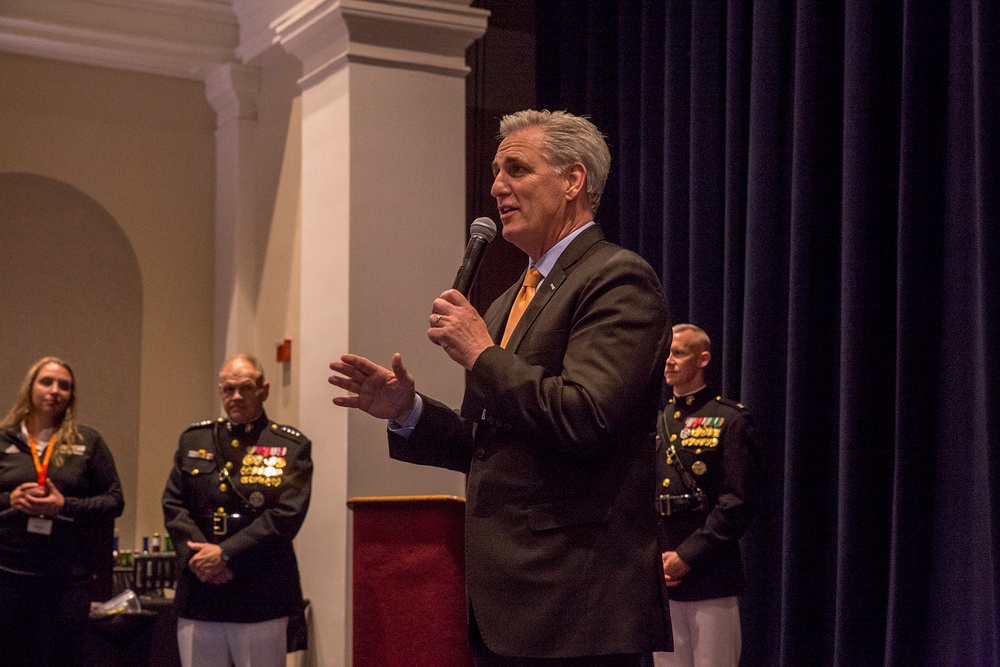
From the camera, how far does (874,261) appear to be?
14.0 ft

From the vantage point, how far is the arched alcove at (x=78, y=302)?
6.89 m

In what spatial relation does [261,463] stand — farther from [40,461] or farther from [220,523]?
[40,461]

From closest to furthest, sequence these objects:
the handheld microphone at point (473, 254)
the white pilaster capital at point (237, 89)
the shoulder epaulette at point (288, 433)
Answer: the handheld microphone at point (473, 254) < the shoulder epaulette at point (288, 433) < the white pilaster capital at point (237, 89)

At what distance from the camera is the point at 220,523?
177 inches

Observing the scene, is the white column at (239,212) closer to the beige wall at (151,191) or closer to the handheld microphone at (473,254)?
the beige wall at (151,191)

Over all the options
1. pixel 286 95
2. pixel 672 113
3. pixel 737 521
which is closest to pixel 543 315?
pixel 737 521

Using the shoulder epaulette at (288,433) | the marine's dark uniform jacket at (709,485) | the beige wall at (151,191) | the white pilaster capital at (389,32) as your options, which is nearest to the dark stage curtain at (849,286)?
the marine's dark uniform jacket at (709,485)

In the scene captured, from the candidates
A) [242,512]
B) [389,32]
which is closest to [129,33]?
[389,32]

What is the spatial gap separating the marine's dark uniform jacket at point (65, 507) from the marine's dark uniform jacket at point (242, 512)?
2.10 feet

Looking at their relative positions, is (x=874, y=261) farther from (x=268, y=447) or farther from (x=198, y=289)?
(x=198, y=289)

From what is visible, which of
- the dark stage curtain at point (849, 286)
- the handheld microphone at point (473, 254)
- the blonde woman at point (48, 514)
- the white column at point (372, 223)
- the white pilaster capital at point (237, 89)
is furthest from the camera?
the white pilaster capital at point (237, 89)

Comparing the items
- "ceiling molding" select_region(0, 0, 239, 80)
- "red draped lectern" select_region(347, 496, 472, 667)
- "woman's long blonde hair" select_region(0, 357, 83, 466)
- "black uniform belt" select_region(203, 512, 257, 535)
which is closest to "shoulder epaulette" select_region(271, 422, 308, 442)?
"black uniform belt" select_region(203, 512, 257, 535)

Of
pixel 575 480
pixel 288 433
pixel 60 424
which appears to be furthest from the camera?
pixel 60 424

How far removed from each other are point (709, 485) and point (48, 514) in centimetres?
267
